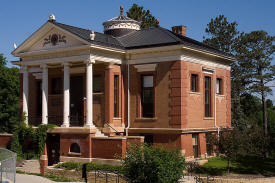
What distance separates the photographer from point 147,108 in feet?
98.1

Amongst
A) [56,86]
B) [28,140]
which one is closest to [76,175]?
[28,140]

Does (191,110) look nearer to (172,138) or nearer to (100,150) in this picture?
(172,138)

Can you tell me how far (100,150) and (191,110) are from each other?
6944mm

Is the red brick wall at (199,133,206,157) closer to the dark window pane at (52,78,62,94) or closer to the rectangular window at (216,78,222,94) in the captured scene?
the rectangular window at (216,78,222,94)

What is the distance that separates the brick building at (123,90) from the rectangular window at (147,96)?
7cm

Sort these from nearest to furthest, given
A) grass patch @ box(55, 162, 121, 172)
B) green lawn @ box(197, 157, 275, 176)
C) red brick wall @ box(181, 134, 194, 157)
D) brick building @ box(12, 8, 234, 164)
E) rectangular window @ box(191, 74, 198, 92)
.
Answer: grass patch @ box(55, 162, 121, 172), green lawn @ box(197, 157, 275, 176), red brick wall @ box(181, 134, 194, 157), brick building @ box(12, 8, 234, 164), rectangular window @ box(191, 74, 198, 92)

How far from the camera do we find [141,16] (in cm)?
5184

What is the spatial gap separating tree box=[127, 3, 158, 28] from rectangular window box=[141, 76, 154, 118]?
22.8 meters

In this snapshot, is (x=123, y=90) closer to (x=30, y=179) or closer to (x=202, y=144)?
(x=202, y=144)

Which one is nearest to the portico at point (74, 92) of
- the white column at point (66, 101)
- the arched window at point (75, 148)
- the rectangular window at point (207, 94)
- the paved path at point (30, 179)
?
the white column at point (66, 101)

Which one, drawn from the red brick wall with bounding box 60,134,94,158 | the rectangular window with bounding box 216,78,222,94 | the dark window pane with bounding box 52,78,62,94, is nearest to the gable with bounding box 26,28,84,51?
the dark window pane with bounding box 52,78,62,94

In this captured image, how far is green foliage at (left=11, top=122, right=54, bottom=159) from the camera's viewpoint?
29469mm

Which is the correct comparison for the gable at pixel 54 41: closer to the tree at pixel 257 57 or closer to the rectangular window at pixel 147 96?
the rectangular window at pixel 147 96

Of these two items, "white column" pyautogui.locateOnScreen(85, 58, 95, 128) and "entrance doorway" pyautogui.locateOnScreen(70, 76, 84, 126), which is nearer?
"white column" pyautogui.locateOnScreen(85, 58, 95, 128)
